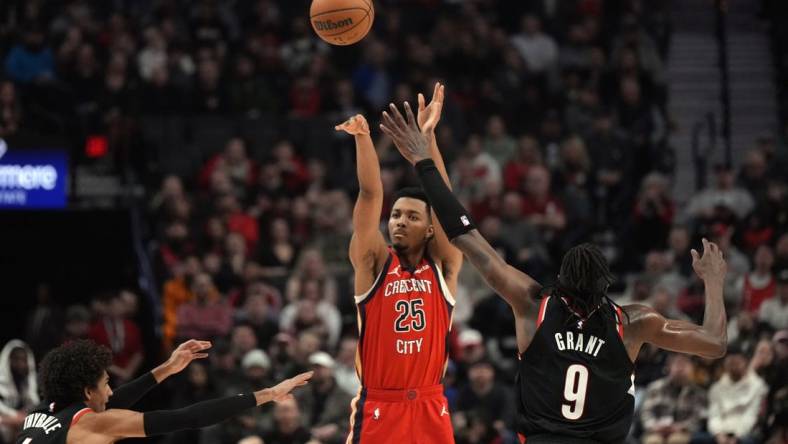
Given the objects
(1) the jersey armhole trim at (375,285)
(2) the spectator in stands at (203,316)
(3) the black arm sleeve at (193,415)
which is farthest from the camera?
(2) the spectator in stands at (203,316)

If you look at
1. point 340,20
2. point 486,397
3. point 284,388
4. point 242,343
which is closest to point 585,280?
point 284,388

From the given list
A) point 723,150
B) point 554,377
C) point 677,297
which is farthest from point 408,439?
point 723,150

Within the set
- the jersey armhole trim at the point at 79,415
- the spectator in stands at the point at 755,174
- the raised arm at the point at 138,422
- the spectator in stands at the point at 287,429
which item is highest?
the spectator in stands at the point at 755,174

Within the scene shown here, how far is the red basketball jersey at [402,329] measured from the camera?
7.95 m

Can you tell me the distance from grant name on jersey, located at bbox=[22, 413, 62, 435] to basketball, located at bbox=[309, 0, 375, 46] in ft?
11.6

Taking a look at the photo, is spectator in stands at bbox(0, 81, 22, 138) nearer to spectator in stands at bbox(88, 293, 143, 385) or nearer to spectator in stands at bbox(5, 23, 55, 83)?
spectator in stands at bbox(5, 23, 55, 83)

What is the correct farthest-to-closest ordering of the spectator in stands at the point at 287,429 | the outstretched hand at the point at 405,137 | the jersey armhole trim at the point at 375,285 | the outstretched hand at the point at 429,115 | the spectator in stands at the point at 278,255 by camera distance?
the spectator in stands at the point at 278,255, the spectator in stands at the point at 287,429, the jersey armhole trim at the point at 375,285, the outstretched hand at the point at 429,115, the outstretched hand at the point at 405,137

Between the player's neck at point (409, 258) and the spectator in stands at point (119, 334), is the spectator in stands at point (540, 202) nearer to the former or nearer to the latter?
the spectator in stands at point (119, 334)

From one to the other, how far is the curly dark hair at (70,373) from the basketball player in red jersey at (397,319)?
5.67 feet

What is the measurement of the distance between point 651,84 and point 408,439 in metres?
13.2

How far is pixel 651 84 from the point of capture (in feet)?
65.3

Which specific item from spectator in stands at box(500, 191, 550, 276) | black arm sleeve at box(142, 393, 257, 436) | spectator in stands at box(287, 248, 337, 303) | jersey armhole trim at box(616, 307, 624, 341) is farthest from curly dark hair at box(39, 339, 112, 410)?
spectator in stands at box(500, 191, 550, 276)

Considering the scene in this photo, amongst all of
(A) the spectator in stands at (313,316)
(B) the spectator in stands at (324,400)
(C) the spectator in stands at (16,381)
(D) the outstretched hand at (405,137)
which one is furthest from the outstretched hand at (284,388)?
(A) the spectator in stands at (313,316)

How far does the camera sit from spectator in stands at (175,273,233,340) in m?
15.2
